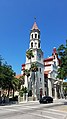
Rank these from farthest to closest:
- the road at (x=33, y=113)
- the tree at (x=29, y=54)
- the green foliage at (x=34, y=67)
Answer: the tree at (x=29, y=54) < the green foliage at (x=34, y=67) < the road at (x=33, y=113)

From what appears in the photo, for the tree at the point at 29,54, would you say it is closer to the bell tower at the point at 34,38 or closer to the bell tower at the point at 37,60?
the bell tower at the point at 37,60

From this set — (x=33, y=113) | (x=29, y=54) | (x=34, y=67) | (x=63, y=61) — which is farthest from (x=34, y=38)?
(x=33, y=113)

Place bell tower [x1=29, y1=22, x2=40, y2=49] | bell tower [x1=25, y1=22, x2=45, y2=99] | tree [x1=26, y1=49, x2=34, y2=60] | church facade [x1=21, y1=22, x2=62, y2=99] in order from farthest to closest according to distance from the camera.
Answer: bell tower [x1=29, y1=22, x2=40, y2=49], bell tower [x1=25, y1=22, x2=45, y2=99], church facade [x1=21, y1=22, x2=62, y2=99], tree [x1=26, y1=49, x2=34, y2=60]

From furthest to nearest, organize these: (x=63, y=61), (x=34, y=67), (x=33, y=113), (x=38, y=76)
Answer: (x=38, y=76) < (x=34, y=67) < (x=63, y=61) < (x=33, y=113)

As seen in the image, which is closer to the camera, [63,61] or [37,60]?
[63,61]

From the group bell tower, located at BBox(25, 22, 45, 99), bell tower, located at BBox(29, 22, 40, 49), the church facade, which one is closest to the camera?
the church facade

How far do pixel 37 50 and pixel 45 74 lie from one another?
38.1 ft

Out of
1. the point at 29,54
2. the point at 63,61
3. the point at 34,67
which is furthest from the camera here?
the point at 29,54

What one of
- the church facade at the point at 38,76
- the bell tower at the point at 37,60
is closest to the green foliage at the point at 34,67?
the church facade at the point at 38,76

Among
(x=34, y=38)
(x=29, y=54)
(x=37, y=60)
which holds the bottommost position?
(x=37, y=60)

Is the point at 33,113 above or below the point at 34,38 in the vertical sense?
below

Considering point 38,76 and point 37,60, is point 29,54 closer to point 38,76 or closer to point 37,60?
point 37,60

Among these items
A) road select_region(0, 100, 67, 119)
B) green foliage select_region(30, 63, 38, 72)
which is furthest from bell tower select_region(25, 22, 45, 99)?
road select_region(0, 100, 67, 119)

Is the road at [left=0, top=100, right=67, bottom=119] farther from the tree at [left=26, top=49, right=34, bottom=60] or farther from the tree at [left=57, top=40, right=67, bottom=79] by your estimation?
the tree at [left=26, top=49, right=34, bottom=60]
